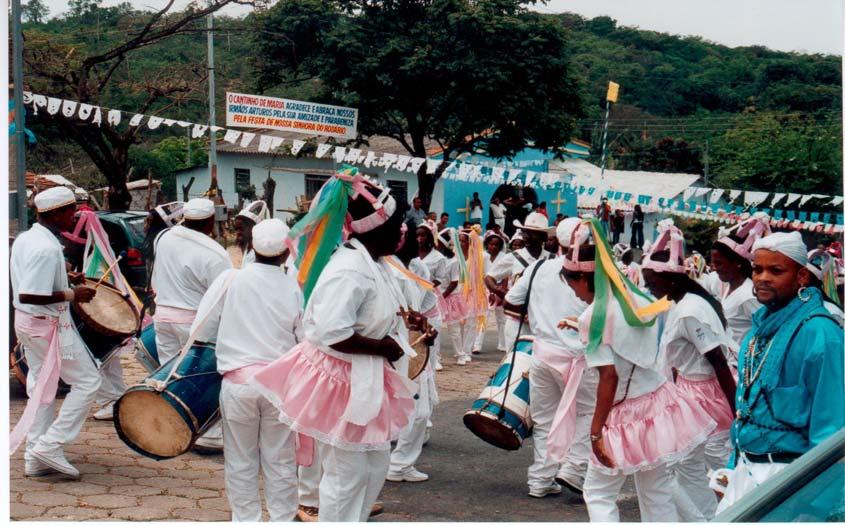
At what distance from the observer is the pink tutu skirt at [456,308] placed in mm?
11793

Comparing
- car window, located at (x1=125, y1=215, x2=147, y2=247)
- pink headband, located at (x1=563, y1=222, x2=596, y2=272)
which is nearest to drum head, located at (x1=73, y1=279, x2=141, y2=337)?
pink headband, located at (x1=563, y1=222, x2=596, y2=272)

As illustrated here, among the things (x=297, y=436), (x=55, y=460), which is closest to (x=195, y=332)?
(x=297, y=436)

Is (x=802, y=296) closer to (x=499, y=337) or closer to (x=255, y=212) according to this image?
(x=255, y=212)

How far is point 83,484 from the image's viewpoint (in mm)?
6355

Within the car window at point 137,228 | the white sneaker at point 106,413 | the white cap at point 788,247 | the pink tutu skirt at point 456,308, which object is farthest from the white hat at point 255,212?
the car window at point 137,228

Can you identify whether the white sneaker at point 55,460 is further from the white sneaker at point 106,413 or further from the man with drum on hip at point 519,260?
the man with drum on hip at point 519,260

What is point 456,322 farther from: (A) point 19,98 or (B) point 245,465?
(B) point 245,465

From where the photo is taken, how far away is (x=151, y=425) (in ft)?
17.5

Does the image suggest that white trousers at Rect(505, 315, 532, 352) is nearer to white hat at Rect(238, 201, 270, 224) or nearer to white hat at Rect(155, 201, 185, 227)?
white hat at Rect(238, 201, 270, 224)

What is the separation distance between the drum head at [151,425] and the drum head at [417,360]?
1.54 meters

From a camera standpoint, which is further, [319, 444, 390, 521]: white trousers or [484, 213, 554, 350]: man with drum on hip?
[484, 213, 554, 350]: man with drum on hip

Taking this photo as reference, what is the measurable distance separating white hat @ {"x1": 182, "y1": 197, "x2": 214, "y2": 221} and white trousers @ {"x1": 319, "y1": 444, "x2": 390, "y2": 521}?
2.97 meters

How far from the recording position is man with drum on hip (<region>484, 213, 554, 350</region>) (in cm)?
823

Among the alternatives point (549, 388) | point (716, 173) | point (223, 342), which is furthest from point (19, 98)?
point (716, 173)
